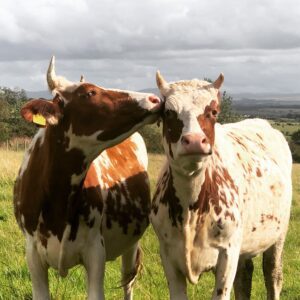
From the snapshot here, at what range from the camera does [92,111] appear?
4.75 meters

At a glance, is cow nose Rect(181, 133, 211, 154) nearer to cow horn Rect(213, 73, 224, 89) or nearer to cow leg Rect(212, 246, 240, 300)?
cow horn Rect(213, 73, 224, 89)

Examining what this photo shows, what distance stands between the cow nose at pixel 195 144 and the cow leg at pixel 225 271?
127 cm

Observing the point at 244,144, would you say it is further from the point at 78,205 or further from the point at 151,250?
the point at 151,250

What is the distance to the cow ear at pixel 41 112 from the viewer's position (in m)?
4.71

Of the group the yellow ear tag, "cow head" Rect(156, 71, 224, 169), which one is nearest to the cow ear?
the yellow ear tag

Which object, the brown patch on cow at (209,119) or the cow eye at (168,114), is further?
the cow eye at (168,114)

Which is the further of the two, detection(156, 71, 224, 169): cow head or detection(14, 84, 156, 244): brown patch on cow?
detection(14, 84, 156, 244): brown patch on cow

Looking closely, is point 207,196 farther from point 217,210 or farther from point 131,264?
point 131,264

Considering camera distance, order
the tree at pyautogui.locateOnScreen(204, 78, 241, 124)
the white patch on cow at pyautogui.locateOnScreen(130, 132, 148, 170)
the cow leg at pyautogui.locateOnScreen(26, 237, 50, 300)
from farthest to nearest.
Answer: the tree at pyautogui.locateOnScreen(204, 78, 241, 124) → the white patch on cow at pyautogui.locateOnScreen(130, 132, 148, 170) → the cow leg at pyautogui.locateOnScreen(26, 237, 50, 300)

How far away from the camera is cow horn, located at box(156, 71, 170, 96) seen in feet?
15.8

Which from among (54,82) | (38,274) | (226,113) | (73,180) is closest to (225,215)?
(73,180)

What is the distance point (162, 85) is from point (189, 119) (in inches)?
25.7

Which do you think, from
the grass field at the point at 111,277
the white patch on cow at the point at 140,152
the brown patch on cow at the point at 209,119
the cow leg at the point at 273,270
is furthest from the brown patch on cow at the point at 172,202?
the cow leg at the point at 273,270

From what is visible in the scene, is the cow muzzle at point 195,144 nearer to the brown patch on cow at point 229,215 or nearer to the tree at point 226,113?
the brown patch on cow at point 229,215
